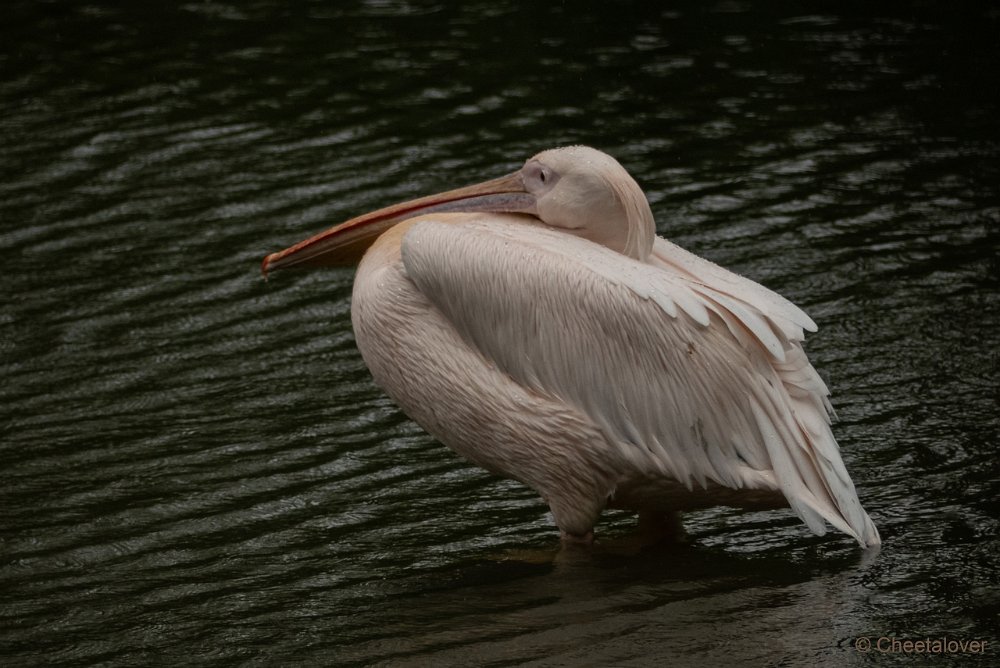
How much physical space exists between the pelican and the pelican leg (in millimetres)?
18

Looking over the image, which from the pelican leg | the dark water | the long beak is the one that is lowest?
the pelican leg

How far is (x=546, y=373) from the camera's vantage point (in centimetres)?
436

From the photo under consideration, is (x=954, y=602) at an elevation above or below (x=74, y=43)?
below

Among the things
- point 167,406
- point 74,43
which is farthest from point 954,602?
point 74,43

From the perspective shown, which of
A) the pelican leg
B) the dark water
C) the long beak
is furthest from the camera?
the long beak

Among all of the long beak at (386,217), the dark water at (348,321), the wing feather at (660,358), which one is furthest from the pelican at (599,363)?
the dark water at (348,321)

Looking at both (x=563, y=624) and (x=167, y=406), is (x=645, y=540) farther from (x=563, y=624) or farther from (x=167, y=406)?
(x=167, y=406)

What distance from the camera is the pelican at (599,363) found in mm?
4219

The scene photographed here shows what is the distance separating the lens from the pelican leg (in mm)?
4637

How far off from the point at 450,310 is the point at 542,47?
5685 mm

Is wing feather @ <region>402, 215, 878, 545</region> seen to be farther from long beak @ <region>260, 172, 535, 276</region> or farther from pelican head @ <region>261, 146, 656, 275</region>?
long beak @ <region>260, 172, 535, 276</region>

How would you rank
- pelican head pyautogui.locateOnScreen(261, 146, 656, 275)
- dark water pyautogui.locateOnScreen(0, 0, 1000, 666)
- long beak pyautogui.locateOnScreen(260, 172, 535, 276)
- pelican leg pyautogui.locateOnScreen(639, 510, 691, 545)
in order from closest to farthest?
dark water pyautogui.locateOnScreen(0, 0, 1000, 666)
pelican head pyautogui.locateOnScreen(261, 146, 656, 275)
pelican leg pyautogui.locateOnScreen(639, 510, 691, 545)
long beak pyautogui.locateOnScreen(260, 172, 535, 276)

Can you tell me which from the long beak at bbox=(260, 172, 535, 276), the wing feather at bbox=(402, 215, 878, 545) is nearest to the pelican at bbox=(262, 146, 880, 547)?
the wing feather at bbox=(402, 215, 878, 545)

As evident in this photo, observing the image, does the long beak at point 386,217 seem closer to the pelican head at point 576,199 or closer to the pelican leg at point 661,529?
the pelican head at point 576,199
